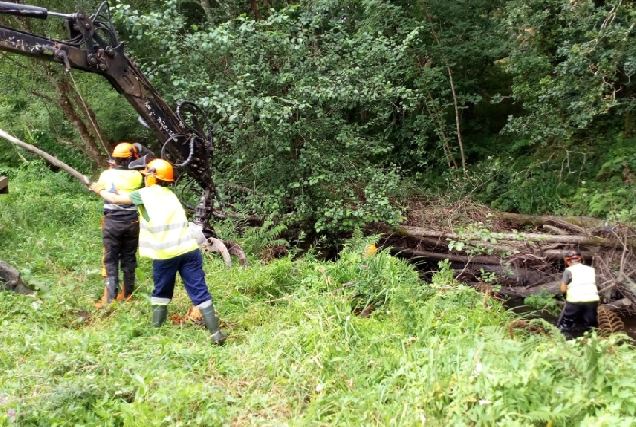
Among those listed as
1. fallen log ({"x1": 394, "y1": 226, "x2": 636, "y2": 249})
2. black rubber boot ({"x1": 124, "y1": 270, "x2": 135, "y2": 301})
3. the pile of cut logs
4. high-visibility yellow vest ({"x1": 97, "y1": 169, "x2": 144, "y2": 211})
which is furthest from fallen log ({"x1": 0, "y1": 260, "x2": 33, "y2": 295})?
fallen log ({"x1": 394, "y1": 226, "x2": 636, "y2": 249})

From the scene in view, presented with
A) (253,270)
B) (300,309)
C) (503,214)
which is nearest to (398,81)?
(503,214)

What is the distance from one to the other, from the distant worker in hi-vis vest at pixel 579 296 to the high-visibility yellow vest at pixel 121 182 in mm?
5334

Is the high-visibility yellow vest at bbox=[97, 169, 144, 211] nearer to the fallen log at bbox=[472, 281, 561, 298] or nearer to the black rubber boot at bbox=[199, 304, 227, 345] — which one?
the black rubber boot at bbox=[199, 304, 227, 345]

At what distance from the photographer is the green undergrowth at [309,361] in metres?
2.49

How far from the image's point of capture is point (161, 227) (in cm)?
403

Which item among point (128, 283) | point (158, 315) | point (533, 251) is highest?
point (158, 315)

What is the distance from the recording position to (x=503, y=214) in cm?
930

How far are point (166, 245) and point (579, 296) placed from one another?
500 centimetres

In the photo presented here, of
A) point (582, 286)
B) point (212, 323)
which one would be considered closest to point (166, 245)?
point (212, 323)

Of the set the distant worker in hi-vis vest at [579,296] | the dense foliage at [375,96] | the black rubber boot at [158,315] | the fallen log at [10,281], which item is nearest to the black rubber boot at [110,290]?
the fallen log at [10,281]

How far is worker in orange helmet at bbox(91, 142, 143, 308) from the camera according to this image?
4910 millimetres

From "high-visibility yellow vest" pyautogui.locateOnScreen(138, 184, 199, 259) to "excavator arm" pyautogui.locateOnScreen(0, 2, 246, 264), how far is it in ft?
4.98

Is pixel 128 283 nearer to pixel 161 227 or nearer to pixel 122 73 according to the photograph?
pixel 161 227

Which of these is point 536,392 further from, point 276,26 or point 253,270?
point 276,26
